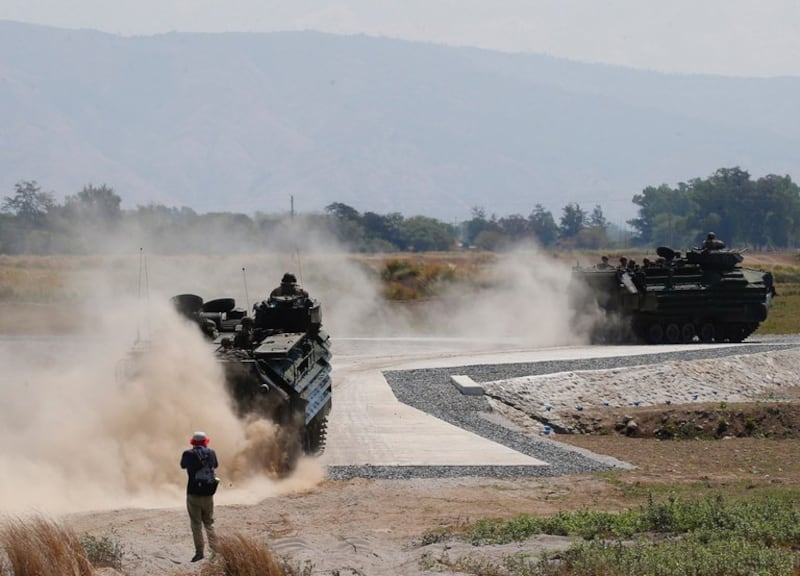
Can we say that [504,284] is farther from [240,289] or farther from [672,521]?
[672,521]

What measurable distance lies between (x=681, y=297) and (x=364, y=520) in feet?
111

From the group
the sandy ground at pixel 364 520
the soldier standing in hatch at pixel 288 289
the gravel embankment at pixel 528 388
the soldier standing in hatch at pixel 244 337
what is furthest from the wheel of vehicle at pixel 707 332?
the soldier standing in hatch at pixel 244 337

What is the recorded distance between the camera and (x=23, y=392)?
29.4 m

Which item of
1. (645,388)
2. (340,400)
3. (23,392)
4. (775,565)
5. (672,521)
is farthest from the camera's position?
(645,388)

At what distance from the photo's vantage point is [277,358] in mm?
23469

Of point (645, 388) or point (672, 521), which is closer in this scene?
point (672, 521)

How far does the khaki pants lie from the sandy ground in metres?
0.27

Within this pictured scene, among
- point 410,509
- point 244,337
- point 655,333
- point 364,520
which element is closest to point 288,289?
point 244,337

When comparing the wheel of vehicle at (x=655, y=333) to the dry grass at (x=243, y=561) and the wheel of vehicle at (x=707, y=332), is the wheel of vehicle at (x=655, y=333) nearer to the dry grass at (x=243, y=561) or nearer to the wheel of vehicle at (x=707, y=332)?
the wheel of vehicle at (x=707, y=332)

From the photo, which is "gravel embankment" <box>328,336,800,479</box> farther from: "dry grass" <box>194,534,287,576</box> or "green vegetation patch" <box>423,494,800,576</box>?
"dry grass" <box>194,534,287,576</box>

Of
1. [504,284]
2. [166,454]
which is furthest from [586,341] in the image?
[166,454]

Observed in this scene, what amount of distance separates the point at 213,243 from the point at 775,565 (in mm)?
58124

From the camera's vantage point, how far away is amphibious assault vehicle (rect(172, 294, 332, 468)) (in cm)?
2331

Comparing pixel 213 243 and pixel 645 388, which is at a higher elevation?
pixel 213 243
